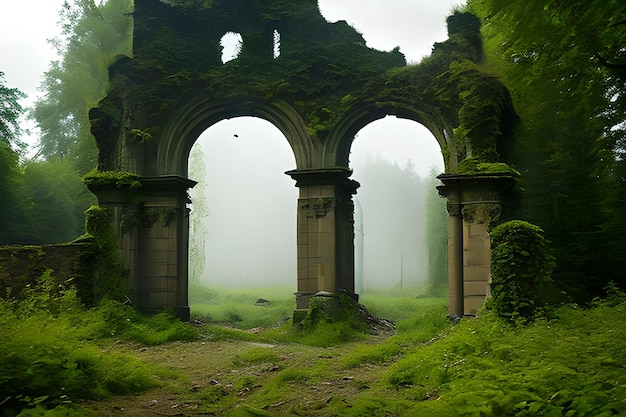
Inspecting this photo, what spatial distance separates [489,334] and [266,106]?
1064 centimetres

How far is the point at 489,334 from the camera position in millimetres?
8875

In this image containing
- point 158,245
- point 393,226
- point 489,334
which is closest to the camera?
point 489,334

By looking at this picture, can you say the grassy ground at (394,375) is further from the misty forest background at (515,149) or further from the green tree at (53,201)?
the green tree at (53,201)

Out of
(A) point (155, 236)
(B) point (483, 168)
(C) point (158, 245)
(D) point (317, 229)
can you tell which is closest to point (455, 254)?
(B) point (483, 168)

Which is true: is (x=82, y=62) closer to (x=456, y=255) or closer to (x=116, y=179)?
(x=116, y=179)

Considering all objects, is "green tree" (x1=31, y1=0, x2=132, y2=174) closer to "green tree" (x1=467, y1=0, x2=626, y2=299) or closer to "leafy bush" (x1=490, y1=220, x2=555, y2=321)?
"green tree" (x1=467, y1=0, x2=626, y2=299)

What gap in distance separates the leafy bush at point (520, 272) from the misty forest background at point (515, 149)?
207cm

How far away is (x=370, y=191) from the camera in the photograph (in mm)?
70125

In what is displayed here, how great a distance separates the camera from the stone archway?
1656 cm

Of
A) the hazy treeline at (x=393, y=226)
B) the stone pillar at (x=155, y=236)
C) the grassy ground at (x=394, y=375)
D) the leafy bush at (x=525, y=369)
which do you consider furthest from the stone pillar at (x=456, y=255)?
the hazy treeline at (x=393, y=226)

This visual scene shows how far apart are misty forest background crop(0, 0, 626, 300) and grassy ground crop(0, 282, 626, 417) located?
332 cm

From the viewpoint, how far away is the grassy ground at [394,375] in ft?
18.2

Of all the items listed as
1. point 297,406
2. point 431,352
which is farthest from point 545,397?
point 431,352

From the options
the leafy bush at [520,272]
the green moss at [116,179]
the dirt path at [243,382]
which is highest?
the green moss at [116,179]
